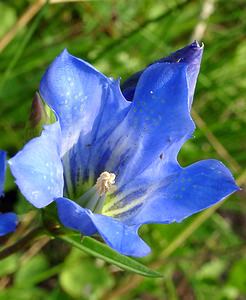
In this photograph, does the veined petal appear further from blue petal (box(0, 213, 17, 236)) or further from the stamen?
blue petal (box(0, 213, 17, 236))

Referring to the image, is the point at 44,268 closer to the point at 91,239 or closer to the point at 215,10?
the point at 91,239

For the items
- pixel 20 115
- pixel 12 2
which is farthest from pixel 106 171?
pixel 12 2

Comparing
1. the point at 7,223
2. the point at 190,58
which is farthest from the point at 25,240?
the point at 190,58

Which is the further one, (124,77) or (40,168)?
(124,77)

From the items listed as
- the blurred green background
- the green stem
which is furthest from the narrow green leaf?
the blurred green background

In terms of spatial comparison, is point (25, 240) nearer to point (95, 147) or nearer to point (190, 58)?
point (95, 147)

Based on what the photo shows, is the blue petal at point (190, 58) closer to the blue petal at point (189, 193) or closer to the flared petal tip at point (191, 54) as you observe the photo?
the flared petal tip at point (191, 54)

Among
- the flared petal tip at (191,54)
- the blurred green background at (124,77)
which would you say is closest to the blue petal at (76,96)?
the flared petal tip at (191,54)

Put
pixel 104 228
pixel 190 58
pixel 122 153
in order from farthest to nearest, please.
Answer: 1. pixel 122 153
2. pixel 190 58
3. pixel 104 228
